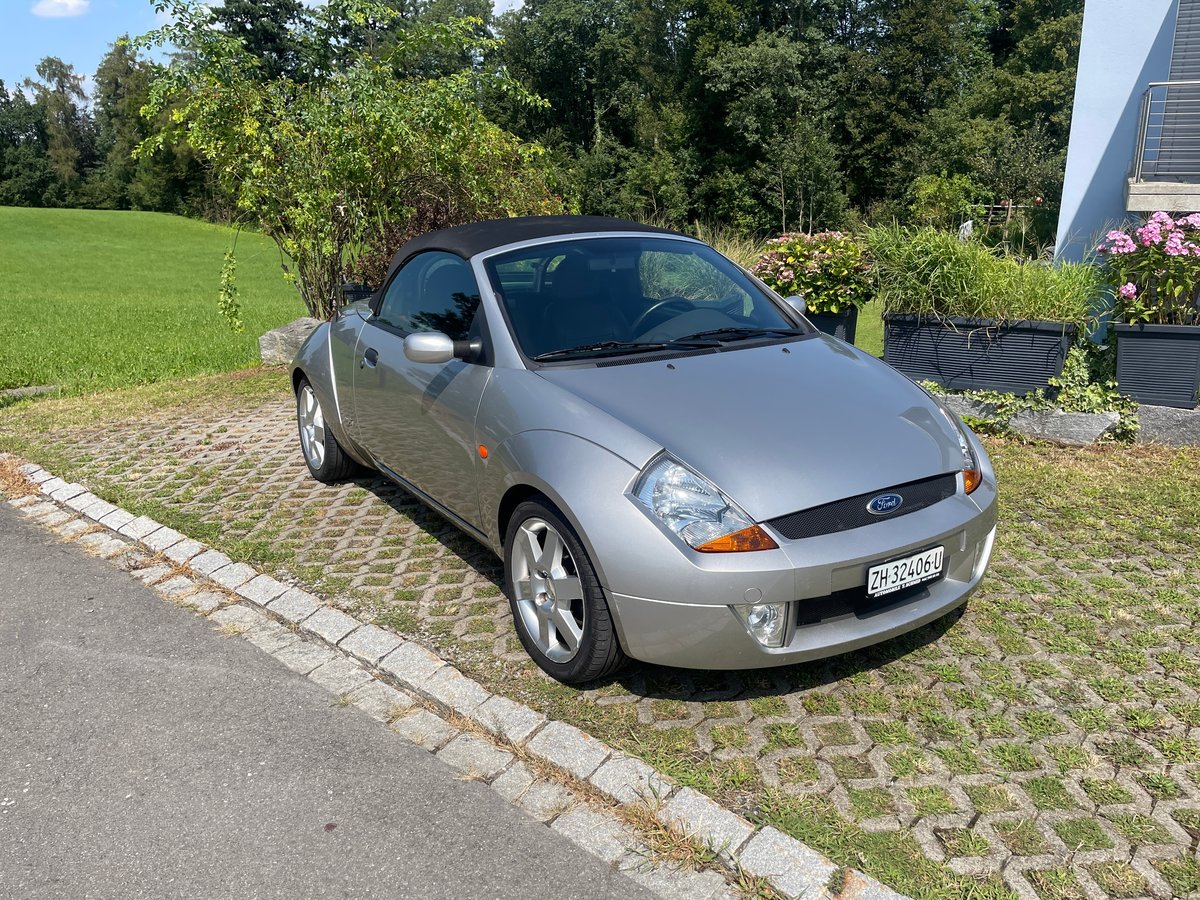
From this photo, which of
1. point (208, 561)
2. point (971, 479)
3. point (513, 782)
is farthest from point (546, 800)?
point (208, 561)

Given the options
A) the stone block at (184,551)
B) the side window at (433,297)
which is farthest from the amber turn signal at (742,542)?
the stone block at (184,551)

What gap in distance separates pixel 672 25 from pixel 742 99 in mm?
8468

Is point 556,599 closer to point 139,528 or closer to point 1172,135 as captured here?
point 139,528

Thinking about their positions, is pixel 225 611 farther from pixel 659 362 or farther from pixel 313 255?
pixel 313 255

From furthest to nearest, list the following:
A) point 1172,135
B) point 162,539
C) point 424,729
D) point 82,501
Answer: point 1172,135, point 82,501, point 162,539, point 424,729

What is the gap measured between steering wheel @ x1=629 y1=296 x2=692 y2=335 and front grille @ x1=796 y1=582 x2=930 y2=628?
153 centimetres

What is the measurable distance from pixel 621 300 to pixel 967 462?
1641 millimetres

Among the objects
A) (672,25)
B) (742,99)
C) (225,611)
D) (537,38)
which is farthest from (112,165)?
(225,611)

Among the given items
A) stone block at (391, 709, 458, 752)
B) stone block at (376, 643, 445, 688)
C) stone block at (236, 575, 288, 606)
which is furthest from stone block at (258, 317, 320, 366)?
stone block at (391, 709, 458, 752)

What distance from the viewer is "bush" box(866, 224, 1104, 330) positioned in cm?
666

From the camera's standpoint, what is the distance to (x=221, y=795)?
3080mm

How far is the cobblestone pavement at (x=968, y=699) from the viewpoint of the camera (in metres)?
2.77

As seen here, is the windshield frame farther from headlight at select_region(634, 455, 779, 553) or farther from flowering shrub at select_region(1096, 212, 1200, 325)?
flowering shrub at select_region(1096, 212, 1200, 325)

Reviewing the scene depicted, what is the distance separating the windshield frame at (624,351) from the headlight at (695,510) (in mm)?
823
